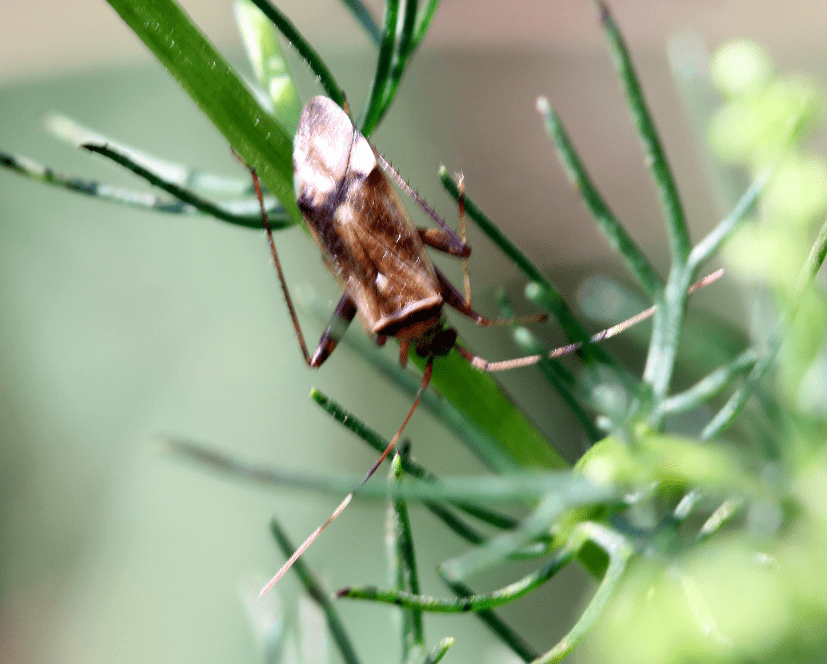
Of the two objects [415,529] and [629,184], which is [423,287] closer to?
[415,529]

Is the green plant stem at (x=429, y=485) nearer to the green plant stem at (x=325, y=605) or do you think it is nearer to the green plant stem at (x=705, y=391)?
the green plant stem at (x=705, y=391)

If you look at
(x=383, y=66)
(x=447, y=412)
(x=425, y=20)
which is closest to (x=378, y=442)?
(x=447, y=412)

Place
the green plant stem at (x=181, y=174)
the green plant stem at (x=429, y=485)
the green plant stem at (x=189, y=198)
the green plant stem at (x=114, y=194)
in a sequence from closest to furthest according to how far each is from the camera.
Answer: the green plant stem at (x=429, y=485)
the green plant stem at (x=189, y=198)
the green plant stem at (x=114, y=194)
the green plant stem at (x=181, y=174)

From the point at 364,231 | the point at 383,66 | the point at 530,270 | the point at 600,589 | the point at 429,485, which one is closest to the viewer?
the point at 429,485

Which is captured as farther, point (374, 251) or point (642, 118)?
point (374, 251)

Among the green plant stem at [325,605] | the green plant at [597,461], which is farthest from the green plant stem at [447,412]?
the green plant stem at [325,605]

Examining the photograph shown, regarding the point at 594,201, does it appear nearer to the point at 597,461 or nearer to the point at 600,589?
the point at 597,461

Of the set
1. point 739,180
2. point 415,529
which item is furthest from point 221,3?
point 739,180
